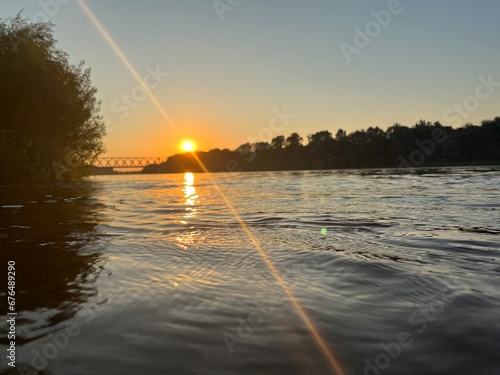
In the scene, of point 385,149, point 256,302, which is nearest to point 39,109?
point 256,302

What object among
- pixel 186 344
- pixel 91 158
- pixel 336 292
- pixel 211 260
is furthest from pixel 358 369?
pixel 91 158

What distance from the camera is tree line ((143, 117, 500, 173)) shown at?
10406 cm

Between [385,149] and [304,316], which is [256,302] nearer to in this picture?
[304,316]

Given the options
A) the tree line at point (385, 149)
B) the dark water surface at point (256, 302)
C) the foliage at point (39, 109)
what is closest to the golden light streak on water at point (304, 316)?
the dark water surface at point (256, 302)

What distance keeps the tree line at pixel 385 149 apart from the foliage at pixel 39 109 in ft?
278

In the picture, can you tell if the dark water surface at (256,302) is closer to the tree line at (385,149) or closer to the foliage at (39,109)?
the foliage at (39,109)

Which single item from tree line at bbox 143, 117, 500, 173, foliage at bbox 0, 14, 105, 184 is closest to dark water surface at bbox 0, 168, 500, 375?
foliage at bbox 0, 14, 105, 184

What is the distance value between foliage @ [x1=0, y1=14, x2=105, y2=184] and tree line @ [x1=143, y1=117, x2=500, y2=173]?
84884mm

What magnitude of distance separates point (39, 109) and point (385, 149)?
103 meters

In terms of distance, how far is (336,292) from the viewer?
430 centimetres

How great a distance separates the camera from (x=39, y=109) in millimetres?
35500

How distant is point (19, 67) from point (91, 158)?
33.5ft

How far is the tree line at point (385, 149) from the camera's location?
341 ft

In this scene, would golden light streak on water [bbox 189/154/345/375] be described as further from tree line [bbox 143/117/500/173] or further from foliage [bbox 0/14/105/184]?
tree line [bbox 143/117/500/173]
